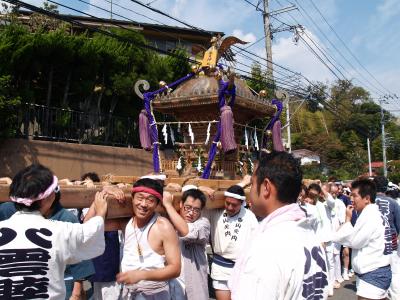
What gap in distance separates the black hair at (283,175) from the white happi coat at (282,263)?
0.06m

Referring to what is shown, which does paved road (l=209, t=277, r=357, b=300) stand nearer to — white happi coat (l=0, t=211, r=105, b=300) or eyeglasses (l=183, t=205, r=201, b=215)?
eyeglasses (l=183, t=205, r=201, b=215)

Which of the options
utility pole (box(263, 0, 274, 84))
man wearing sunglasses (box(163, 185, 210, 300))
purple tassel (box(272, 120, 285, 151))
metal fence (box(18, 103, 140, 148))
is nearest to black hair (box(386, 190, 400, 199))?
purple tassel (box(272, 120, 285, 151))

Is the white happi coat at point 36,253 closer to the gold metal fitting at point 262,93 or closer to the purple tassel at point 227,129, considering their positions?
the purple tassel at point 227,129

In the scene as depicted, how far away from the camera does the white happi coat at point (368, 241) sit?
166 inches

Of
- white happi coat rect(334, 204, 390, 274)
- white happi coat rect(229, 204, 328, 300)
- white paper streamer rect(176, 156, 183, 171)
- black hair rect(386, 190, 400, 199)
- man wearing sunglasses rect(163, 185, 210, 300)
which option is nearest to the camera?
white happi coat rect(229, 204, 328, 300)

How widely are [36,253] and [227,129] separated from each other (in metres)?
4.53

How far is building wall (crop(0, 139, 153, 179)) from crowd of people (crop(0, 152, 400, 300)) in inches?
187

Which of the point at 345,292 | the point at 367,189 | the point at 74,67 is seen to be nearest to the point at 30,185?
the point at 367,189

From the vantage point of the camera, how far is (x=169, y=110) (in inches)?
298

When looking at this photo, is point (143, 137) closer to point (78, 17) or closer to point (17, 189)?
point (17, 189)

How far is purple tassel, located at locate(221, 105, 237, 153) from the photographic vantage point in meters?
6.51

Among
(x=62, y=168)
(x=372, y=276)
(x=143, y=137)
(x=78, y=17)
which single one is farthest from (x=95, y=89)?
(x=372, y=276)

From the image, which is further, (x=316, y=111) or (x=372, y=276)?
(x=316, y=111)

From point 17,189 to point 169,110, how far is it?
531 cm
